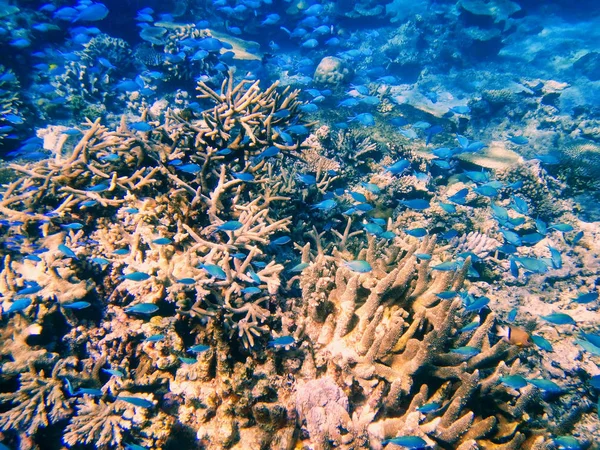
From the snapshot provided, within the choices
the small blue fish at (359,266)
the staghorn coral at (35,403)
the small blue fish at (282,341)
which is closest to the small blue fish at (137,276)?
the staghorn coral at (35,403)

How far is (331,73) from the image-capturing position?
11695mm

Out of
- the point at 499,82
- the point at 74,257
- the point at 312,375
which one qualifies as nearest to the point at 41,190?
the point at 74,257

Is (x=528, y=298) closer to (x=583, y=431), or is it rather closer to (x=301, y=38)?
(x=583, y=431)

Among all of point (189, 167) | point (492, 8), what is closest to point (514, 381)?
point (189, 167)

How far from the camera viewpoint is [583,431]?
10.5 feet

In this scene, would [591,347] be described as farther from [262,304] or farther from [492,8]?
[492,8]

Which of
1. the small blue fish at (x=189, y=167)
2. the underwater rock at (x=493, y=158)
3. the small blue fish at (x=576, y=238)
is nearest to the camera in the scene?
the small blue fish at (x=189, y=167)

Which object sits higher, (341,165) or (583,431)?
(341,165)

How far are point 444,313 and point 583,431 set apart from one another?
2.18 metres

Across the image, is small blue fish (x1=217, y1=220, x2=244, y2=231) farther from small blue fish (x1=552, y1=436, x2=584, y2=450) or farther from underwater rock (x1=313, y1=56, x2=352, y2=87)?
underwater rock (x1=313, y1=56, x2=352, y2=87)

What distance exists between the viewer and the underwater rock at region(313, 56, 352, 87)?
11648 mm

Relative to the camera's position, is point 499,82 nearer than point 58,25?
No

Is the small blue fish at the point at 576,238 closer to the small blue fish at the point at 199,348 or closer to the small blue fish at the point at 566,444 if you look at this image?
the small blue fish at the point at 566,444

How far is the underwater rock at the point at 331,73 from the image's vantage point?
38.2 feet
